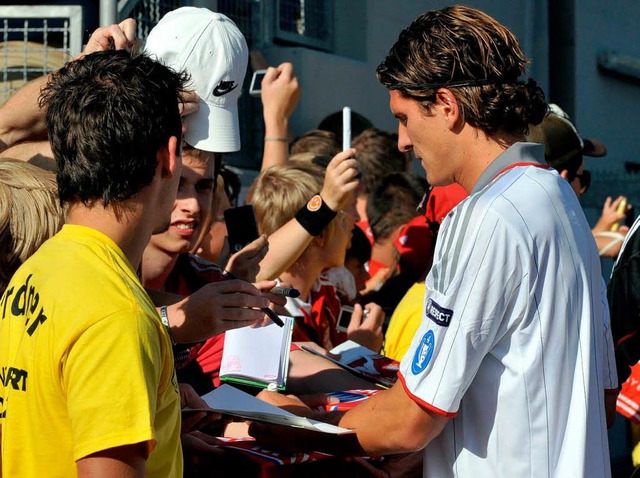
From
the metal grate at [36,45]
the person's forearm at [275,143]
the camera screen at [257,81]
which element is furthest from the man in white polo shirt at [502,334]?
the camera screen at [257,81]

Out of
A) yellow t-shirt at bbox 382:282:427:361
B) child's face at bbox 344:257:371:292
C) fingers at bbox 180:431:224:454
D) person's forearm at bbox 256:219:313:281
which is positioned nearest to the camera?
fingers at bbox 180:431:224:454

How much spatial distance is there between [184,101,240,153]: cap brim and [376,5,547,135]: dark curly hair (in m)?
0.78

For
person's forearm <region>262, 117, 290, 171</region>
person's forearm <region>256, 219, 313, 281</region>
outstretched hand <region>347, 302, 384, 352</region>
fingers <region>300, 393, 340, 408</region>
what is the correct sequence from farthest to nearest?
1. person's forearm <region>262, 117, 290, 171</region>
2. outstretched hand <region>347, 302, 384, 352</region>
3. person's forearm <region>256, 219, 313, 281</region>
4. fingers <region>300, 393, 340, 408</region>

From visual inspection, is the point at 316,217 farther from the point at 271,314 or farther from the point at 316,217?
the point at 271,314

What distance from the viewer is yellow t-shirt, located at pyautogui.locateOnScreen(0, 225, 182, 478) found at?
1.79 meters

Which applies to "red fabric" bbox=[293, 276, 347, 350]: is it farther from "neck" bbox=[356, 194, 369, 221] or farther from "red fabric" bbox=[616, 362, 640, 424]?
"neck" bbox=[356, 194, 369, 221]

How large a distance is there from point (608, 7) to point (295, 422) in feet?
30.5

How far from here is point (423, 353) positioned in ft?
7.47

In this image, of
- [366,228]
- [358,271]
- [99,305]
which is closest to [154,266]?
[99,305]

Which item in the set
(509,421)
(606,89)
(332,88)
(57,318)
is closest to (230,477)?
(509,421)

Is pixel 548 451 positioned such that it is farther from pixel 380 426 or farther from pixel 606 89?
pixel 606 89

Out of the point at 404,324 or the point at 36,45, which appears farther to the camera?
the point at 36,45

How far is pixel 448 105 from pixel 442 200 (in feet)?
4.91

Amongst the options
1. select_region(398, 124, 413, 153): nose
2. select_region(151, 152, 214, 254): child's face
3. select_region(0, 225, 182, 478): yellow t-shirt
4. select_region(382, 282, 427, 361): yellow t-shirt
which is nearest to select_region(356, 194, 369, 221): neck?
select_region(382, 282, 427, 361): yellow t-shirt
